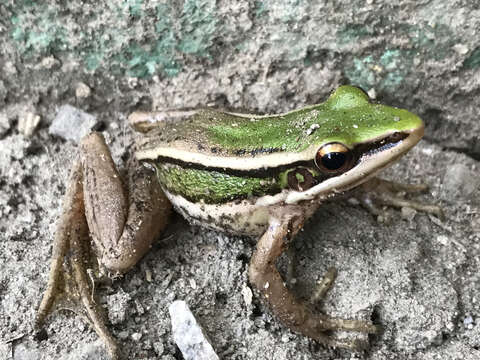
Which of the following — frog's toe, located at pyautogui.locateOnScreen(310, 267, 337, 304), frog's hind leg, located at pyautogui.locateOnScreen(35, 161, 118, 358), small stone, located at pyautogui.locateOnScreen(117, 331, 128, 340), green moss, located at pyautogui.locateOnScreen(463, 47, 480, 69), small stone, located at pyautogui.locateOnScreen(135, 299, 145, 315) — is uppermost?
green moss, located at pyautogui.locateOnScreen(463, 47, 480, 69)

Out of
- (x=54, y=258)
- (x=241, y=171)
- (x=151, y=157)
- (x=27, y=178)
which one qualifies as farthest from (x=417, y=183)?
(x=27, y=178)

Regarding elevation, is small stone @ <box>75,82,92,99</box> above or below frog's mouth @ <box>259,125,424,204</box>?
above

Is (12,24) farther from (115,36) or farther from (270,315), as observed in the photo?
(270,315)

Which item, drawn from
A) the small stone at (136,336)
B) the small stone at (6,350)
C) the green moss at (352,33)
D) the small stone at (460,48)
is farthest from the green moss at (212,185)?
the small stone at (460,48)

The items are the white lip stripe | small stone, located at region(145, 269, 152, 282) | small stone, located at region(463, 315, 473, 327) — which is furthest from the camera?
small stone, located at region(145, 269, 152, 282)

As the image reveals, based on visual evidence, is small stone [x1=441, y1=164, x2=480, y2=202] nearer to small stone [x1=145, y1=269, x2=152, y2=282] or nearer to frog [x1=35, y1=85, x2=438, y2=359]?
frog [x1=35, y1=85, x2=438, y2=359]

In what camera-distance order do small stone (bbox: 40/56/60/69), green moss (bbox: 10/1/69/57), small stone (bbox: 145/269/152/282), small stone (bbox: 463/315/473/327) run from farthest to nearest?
1. small stone (bbox: 40/56/60/69)
2. green moss (bbox: 10/1/69/57)
3. small stone (bbox: 145/269/152/282)
4. small stone (bbox: 463/315/473/327)

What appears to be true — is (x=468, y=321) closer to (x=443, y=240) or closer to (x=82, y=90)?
(x=443, y=240)

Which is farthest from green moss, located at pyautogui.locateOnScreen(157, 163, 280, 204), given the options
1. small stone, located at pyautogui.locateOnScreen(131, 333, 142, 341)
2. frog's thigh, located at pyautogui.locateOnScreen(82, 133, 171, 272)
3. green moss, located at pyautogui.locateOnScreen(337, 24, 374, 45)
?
green moss, located at pyautogui.locateOnScreen(337, 24, 374, 45)
